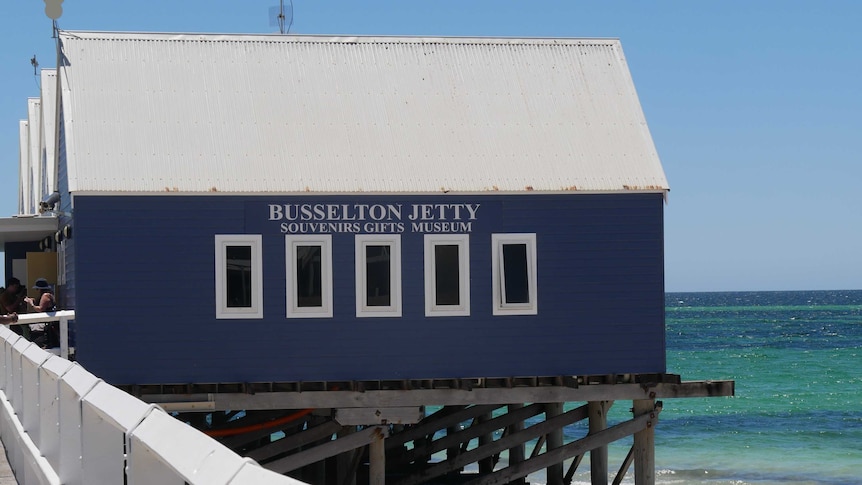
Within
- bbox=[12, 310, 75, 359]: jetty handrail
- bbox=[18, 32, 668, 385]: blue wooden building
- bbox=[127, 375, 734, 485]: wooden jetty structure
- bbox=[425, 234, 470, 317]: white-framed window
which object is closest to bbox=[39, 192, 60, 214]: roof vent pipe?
bbox=[18, 32, 668, 385]: blue wooden building

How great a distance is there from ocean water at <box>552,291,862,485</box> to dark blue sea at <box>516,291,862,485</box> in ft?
0.11

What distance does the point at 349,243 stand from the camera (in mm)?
18750

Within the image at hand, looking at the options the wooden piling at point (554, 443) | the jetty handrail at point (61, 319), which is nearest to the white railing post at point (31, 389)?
the jetty handrail at point (61, 319)

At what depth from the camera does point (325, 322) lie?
61.0 feet

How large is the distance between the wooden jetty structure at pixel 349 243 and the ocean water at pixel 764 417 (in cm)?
1241

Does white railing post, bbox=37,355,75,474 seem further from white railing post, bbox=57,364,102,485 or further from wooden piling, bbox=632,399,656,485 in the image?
wooden piling, bbox=632,399,656,485

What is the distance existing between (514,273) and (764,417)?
31.0 m

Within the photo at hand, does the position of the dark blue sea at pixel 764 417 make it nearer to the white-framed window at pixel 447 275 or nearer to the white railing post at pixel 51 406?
the white-framed window at pixel 447 275

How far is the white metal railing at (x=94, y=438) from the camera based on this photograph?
5031 millimetres

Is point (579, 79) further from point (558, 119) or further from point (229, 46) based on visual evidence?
point (229, 46)

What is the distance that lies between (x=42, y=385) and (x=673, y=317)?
411 feet

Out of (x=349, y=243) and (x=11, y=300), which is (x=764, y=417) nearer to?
(x=349, y=243)

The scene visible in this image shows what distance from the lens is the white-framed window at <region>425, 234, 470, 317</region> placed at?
18.8m

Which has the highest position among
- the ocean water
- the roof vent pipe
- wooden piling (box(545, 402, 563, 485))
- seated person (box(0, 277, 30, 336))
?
the roof vent pipe
